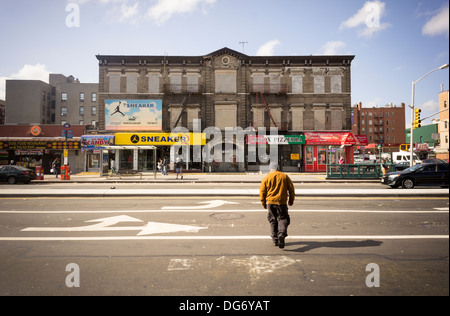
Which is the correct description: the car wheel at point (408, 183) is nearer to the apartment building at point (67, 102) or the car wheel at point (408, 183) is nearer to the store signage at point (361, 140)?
the store signage at point (361, 140)

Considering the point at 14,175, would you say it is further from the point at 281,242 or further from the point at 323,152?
the point at 323,152

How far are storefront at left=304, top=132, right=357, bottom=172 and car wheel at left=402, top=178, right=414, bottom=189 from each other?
15697 millimetres

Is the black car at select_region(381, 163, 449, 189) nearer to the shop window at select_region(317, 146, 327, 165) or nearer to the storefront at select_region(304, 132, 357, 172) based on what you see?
the storefront at select_region(304, 132, 357, 172)

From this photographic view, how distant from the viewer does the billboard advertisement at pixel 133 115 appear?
3012 centimetres

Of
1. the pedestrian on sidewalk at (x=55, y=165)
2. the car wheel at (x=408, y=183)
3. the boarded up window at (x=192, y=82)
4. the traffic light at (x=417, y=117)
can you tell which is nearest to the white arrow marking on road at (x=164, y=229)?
the car wheel at (x=408, y=183)

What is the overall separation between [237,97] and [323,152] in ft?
39.1

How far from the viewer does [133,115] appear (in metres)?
30.2

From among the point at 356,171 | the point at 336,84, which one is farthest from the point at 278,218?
the point at 336,84

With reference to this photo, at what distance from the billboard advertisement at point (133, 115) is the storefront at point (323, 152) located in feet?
57.6

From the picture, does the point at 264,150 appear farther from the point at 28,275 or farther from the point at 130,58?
the point at 28,275

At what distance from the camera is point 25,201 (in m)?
10.6

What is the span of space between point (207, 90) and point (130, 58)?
962 centimetres

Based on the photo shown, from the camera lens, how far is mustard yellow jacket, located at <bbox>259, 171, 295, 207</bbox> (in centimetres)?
519
